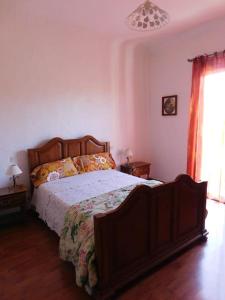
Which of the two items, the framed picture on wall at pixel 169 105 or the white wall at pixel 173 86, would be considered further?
the framed picture on wall at pixel 169 105

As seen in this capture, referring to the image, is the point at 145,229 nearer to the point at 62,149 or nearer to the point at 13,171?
the point at 13,171

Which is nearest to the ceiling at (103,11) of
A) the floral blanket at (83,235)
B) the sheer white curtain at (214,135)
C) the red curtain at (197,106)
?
the red curtain at (197,106)

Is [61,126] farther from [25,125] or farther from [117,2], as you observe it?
[117,2]

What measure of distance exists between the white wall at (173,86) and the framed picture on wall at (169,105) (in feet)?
0.25

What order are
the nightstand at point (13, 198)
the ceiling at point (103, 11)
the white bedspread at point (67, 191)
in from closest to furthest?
the white bedspread at point (67, 191) < the ceiling at point (103, 11) < the nightstand at point (13, 198)

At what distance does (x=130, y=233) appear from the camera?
1831mm

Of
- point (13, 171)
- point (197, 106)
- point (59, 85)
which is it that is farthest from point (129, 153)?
point (13, 171)

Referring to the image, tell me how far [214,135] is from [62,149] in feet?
7.96

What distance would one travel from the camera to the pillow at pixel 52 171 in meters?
3.05

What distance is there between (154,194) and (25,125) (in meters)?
2.17

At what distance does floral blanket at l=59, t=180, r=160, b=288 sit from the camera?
5.58 feet

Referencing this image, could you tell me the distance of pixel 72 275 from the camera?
6.73 ft

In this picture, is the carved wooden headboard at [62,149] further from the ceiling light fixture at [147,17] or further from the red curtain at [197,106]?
the ceiling light fixture at [147,17]

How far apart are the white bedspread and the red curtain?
4.36 ft
